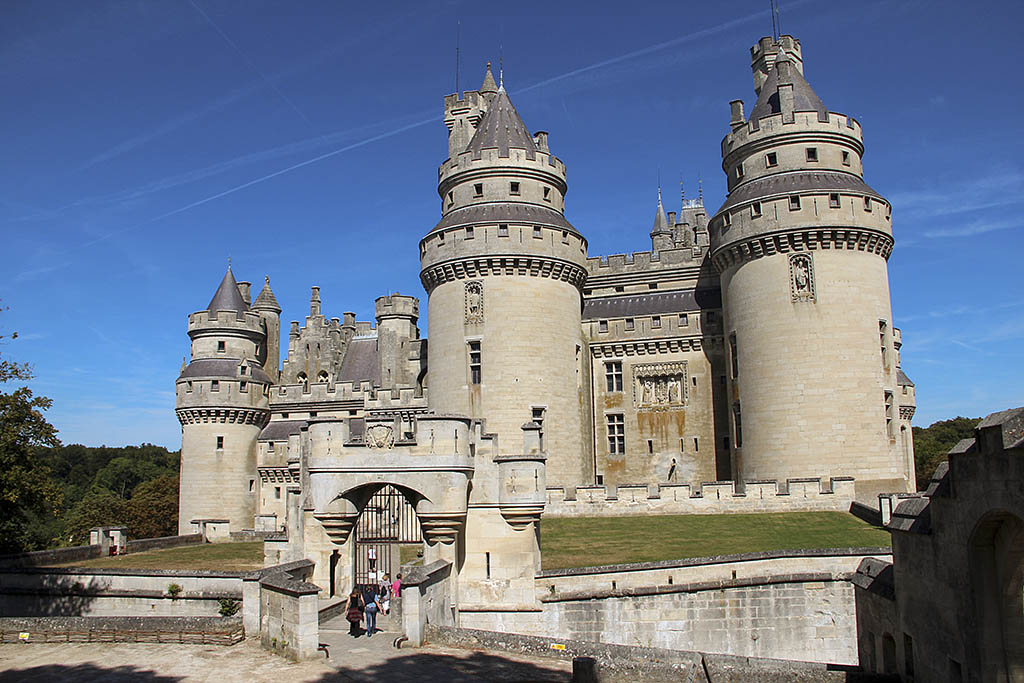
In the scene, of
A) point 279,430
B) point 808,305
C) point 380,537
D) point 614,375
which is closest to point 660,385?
point 614,375

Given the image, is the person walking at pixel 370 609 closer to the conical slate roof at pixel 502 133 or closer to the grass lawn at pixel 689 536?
the grass lawn at pixel 689 536

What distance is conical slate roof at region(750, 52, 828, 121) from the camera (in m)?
35.4

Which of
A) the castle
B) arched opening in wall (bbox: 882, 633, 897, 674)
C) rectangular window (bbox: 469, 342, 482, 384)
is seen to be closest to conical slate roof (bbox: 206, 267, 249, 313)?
the castle

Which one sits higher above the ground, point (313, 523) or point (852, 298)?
point (852, 298)

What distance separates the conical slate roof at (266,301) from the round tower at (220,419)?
11.0 feet

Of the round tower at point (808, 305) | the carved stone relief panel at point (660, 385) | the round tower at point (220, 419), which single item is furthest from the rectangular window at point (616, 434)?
the round tower at point (220, 419)

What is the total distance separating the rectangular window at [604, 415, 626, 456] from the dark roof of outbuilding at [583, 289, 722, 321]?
198 inches

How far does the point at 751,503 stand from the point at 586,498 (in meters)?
6.05

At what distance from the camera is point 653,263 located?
135ft

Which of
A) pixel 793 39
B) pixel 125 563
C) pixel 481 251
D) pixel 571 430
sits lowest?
pixel 125 563

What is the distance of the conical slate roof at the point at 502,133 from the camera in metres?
37.9

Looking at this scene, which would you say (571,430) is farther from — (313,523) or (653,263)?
(313,523)

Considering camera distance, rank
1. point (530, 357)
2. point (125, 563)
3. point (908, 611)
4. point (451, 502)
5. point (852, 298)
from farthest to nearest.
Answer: point (530, 357) < point (852, 298) < point (125, 563) < point (451, 502) < point (908, 611)

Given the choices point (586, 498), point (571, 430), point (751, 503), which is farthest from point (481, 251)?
point (751, 503)
